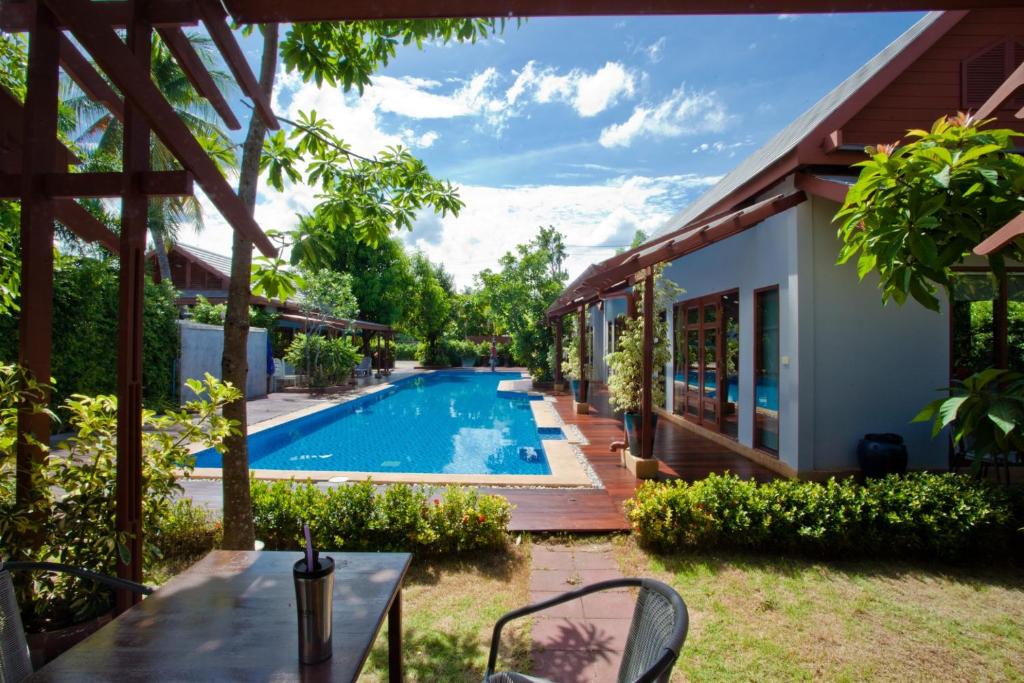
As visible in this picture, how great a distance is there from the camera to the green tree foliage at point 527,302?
65.7ft

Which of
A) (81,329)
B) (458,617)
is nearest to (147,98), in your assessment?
(458,617)

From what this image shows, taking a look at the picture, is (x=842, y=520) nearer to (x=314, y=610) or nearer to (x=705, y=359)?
(x=314, y=610)

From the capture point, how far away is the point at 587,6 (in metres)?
2.13

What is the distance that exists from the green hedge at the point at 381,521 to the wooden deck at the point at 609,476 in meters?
0.55

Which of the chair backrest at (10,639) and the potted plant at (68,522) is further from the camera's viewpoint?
the potted plant at (68,522)

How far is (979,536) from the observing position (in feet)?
14.0

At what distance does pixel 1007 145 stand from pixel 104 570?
5.06m

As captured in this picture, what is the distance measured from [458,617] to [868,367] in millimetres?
5812

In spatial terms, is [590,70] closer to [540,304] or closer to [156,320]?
[156,320]

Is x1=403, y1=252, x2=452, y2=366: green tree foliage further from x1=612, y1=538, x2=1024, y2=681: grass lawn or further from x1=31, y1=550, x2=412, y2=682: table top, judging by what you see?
x1=31, y1=550, x2=412, y2=682: table top

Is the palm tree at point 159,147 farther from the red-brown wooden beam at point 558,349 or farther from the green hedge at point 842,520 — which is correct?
the green hedge at point 842,520

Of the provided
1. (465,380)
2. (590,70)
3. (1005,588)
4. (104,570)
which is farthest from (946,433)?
(465,380)

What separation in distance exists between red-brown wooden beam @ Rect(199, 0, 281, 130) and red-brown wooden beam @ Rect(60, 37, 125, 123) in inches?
22.9

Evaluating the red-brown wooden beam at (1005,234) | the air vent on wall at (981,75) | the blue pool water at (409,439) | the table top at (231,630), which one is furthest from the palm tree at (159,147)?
the red-brown wooden beam at (1005,234)
